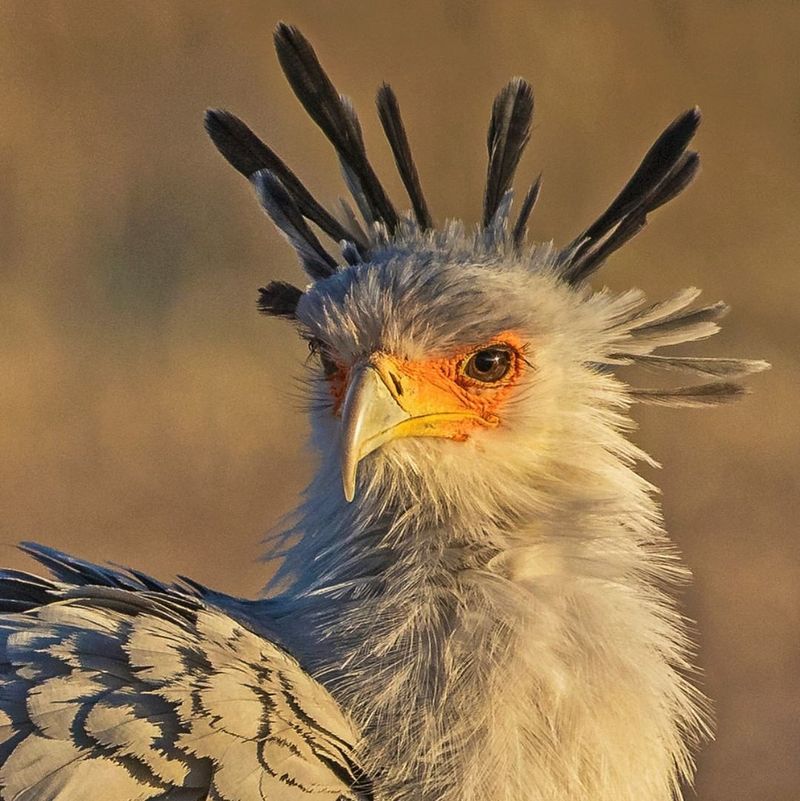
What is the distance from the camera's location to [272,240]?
378 centimetres

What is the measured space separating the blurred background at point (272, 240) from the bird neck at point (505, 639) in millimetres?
2109

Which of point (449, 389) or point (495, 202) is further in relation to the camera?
point (495, 202)

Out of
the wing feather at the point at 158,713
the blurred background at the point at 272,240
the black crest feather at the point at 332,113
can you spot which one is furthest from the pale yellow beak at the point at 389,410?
the blurred background at the point at 272,240

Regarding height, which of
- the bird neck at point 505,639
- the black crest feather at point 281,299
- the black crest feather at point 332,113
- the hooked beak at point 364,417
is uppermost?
the black crest feather at point 332,113

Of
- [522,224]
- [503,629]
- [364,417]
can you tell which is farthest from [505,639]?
[522,224]

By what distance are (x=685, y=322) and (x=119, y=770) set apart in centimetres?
87

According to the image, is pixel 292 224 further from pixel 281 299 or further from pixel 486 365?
→ pixel 486 365

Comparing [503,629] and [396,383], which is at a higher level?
[396,383]

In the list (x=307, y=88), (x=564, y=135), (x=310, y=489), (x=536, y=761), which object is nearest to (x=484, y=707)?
(x=536, y=761)

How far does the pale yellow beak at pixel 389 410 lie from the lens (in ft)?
4.41

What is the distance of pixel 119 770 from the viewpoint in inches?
46.2

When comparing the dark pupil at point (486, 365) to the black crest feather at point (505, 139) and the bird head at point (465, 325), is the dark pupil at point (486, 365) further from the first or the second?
the black crest feather at point (505, 139)

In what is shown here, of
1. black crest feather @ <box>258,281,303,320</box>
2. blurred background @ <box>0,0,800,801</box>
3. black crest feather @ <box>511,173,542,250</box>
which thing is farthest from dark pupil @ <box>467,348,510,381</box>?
blurred background @ <box>0,0,800,801</box>

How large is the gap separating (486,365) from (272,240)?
2.39 meters
